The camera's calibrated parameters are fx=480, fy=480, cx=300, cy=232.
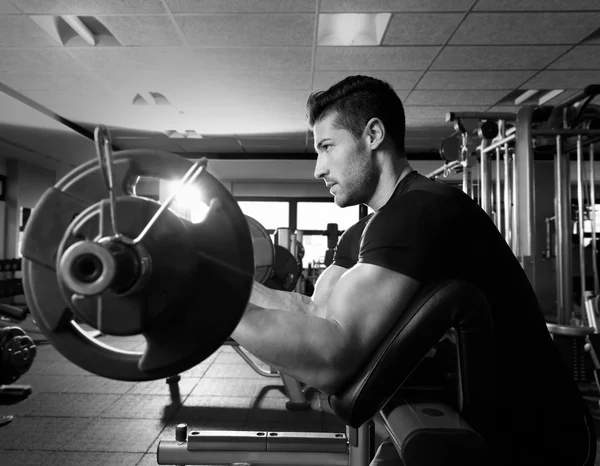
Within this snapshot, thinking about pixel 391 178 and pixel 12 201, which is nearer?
pixel 391 178

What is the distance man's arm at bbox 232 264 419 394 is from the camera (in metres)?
0.57

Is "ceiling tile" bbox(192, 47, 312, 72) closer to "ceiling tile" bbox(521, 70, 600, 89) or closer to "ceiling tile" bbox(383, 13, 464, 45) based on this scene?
"ceiling tile" bbox(383, 13, 464, 45)

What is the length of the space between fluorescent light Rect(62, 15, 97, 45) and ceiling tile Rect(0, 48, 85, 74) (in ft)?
1.02

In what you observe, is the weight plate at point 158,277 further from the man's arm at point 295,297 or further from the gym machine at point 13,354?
the gym machine at point 13,354

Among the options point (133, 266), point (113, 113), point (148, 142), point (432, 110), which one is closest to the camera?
point (133, 266)

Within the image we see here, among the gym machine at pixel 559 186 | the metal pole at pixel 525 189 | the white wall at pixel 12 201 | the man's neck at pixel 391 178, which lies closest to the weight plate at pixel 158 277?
the man's neck at pixel 391 178

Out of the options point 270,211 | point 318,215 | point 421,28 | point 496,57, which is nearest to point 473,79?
point 496,57

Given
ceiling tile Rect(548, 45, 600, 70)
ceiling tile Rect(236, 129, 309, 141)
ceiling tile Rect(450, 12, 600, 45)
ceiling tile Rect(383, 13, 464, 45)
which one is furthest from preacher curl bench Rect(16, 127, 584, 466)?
ceiling tile Rect(236, 129, 309, 141)

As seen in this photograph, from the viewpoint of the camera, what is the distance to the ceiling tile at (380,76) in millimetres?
3506

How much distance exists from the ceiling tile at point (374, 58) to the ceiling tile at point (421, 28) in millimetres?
121

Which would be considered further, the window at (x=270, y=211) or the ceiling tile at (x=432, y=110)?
the window at (x=270, y=211)

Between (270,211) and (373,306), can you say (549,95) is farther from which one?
(270,211)

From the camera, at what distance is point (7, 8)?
2.59m

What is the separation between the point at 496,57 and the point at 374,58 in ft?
2.68
